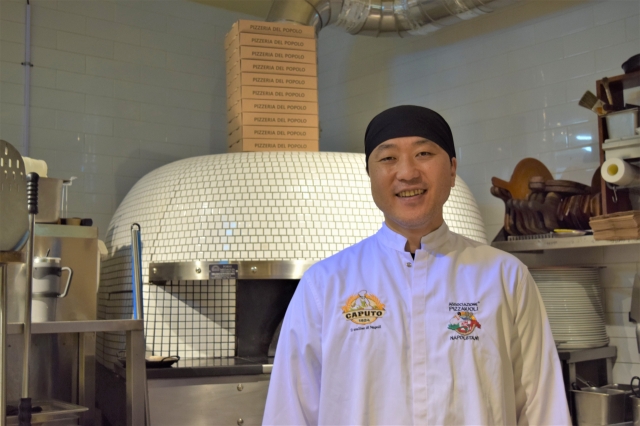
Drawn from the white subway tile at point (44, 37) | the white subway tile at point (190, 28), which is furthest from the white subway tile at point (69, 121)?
the white subway tile at point (190, 28)

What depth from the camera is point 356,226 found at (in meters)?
2.74

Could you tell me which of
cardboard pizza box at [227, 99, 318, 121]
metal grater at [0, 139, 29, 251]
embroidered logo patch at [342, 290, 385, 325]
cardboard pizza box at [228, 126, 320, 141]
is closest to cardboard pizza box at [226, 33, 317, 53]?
cardboard pizza box at [227, 99, 318, 121]

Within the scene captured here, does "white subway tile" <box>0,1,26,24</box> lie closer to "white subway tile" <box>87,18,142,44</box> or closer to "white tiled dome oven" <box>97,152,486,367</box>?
"white subway tile" <box>87,18,142,44</box>

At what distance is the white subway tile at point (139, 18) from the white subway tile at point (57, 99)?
0.55 m

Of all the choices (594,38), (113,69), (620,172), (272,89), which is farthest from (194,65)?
(620,172)

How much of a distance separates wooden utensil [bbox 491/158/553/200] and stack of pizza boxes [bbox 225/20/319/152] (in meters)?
1.01

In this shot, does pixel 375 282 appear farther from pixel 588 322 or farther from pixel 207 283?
pixel 588 322

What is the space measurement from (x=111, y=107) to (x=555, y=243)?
2.51 metres

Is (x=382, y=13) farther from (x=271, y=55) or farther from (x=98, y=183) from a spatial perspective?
(x=98, y=183)

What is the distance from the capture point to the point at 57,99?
3.71 m

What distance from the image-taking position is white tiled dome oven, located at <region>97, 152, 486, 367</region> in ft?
8.71

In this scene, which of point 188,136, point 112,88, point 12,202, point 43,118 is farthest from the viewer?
point 188,136

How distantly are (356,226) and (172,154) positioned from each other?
5.77ft

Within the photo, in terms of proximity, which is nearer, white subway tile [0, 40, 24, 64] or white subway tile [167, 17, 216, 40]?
white subway tile [0, 40, 24, 64]
